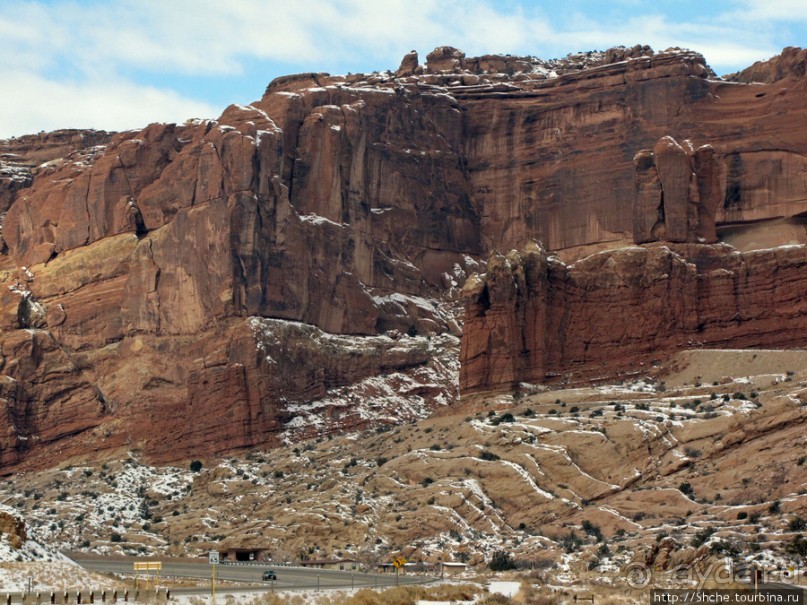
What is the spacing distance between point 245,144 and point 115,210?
14805 mm

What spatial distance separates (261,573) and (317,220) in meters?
50.0

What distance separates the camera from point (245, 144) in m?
137

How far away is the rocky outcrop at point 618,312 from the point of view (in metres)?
125

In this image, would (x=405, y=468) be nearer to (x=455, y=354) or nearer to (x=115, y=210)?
(x=455, y=354)

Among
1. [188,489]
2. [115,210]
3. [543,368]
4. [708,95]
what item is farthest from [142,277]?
[708,95]

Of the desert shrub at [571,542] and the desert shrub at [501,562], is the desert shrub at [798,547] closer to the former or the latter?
the desert shrub at [571,542]

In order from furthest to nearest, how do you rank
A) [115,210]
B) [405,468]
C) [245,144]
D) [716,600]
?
[115,210]
[245,144]
[405,468]
[716,600]

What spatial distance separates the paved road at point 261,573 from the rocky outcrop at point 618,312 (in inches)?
1122

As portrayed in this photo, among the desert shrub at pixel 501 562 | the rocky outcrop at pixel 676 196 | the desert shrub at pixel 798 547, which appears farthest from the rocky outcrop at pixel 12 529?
the rocky outcrop at pixel 676 196

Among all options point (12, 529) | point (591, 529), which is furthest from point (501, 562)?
point (12, 529)

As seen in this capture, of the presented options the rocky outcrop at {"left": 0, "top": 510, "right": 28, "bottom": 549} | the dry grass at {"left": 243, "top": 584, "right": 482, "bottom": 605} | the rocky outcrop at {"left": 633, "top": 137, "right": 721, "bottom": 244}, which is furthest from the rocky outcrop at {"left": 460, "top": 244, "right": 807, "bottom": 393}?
the rocky outcrop at {"left": 0, "top": 510, "right": 28, "bottom": 549}

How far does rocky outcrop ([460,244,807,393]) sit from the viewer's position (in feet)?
411

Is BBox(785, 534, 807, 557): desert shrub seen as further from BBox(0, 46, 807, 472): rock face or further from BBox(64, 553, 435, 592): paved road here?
BBox(0, 46, 807, 472): rock face

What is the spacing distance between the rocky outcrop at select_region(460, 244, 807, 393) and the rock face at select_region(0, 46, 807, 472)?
3.07ft
